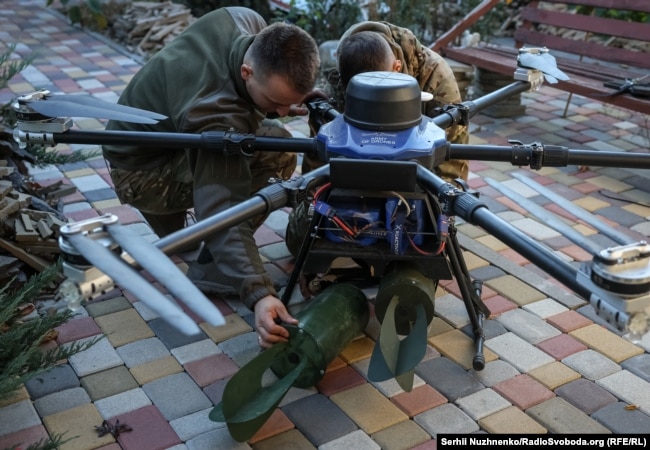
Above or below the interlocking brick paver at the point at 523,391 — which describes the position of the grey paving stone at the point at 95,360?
below

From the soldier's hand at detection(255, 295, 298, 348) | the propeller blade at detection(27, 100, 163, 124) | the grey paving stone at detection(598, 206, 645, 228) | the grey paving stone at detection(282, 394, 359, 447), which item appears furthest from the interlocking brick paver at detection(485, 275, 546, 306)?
the propeller blade at detection(27, 100, 163, 124)

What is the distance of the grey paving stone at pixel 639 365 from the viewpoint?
9.10 ft

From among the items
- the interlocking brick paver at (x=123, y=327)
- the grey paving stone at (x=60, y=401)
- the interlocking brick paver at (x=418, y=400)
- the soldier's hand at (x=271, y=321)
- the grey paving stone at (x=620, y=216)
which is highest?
the soldier's hand at (x=271, y=321)

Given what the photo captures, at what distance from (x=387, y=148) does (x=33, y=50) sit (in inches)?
219

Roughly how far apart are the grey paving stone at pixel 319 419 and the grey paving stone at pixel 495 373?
553mm

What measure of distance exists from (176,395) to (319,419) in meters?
0.52

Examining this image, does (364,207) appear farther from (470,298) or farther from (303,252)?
(470,298)

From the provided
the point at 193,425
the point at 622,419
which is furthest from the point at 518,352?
the point at 193,425

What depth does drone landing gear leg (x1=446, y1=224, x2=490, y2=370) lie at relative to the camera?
2.71 meters

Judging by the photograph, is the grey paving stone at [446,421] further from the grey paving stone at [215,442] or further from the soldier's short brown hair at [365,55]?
the soldier's short brown hair at [365,55]

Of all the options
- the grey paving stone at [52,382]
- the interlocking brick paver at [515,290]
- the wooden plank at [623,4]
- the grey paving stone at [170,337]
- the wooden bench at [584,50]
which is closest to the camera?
the grey paving stone at [52,382]

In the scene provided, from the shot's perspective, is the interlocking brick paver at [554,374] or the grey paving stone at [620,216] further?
the grey paving stone at [620,216]

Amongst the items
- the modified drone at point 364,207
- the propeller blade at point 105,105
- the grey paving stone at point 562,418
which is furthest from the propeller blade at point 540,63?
the propeller blade at point 105,105

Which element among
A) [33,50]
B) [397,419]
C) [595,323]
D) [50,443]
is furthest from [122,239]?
[33,50]
